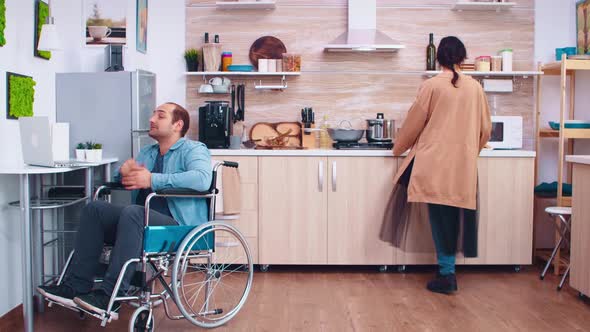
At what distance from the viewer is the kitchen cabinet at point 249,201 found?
4.64m

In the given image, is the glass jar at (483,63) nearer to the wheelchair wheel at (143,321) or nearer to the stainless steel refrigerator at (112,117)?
the stainless steel refrigerator at (112,117)

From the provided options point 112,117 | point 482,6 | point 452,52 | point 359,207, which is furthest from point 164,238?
point 482,6

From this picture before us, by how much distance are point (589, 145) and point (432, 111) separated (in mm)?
1722

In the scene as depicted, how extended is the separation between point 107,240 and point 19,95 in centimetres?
92

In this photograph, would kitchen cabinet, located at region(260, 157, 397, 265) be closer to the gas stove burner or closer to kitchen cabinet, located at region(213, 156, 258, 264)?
kitchen cabinet, located at region(213, 156, 258, 264)

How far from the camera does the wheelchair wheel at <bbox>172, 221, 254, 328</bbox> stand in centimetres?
301

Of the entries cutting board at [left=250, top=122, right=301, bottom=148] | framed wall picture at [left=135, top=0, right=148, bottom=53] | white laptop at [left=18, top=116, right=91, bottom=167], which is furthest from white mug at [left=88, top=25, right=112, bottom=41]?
white laptop at [left=18, top=116, right=91, bottom=167]

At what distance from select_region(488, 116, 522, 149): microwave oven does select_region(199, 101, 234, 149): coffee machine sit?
6.11 ft

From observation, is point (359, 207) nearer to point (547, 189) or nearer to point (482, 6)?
point (547, 189)

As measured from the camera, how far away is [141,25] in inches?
196

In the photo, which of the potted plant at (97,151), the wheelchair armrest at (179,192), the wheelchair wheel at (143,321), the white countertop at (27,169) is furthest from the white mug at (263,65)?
the wheelchair wheel at (143,321)

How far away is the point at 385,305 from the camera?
A: 3.75 metres

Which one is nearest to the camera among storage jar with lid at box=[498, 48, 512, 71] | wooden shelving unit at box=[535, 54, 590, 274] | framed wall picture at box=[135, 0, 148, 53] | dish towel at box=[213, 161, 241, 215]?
dish towel at box=[213, 161, 241, 215]

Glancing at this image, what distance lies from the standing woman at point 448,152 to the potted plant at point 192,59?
5.64 feet
